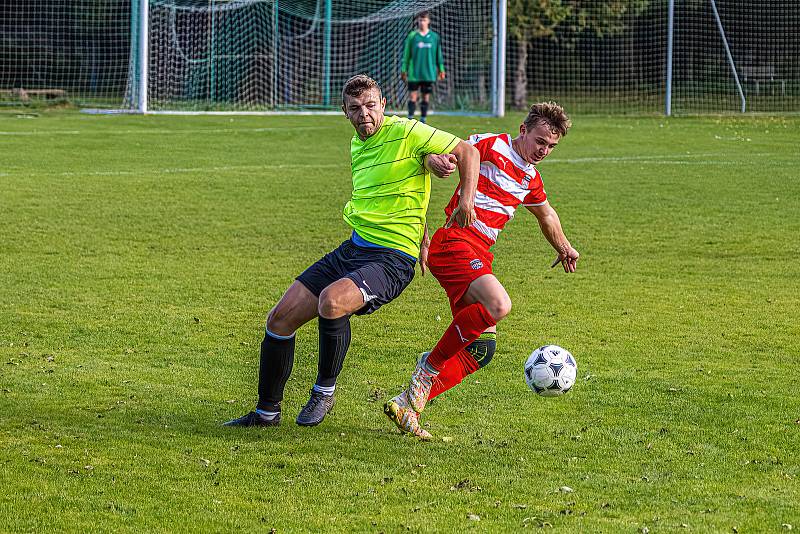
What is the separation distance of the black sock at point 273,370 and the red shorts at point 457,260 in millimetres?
921

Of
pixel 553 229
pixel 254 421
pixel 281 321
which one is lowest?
pixel 254 421

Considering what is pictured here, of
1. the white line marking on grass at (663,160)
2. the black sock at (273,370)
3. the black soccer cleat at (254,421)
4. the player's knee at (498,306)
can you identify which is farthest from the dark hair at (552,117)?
the white line marking on grass at (663,160)

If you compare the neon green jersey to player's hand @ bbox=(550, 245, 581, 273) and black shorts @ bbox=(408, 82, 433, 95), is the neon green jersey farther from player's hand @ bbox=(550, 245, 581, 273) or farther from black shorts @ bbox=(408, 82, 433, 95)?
black shorts @ bbox=(408, 82, 433, 95)

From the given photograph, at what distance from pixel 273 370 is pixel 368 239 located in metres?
0.87

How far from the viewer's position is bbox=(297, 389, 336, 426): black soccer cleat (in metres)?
6.22

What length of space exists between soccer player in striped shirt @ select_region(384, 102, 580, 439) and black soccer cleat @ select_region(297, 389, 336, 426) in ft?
1.35

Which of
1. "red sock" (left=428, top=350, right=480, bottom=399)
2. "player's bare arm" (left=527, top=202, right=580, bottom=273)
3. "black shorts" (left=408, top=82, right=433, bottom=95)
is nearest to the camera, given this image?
"red sock" (left=428, top=350, right=480, bottom=399)

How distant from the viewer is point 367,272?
6.07m

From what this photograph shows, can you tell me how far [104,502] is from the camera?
5.01 m

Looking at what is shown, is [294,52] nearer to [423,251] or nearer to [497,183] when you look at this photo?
[497,183]

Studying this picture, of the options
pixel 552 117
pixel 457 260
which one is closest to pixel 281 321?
pixel 457 260

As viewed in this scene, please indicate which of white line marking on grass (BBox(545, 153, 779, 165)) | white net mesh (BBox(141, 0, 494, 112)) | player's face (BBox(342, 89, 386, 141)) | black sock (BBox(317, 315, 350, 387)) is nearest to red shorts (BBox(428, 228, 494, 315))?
black sock (BBox(317, 315, 350, 387))

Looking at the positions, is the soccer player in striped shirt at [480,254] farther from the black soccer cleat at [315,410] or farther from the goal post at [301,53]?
the goal post at [301,53]

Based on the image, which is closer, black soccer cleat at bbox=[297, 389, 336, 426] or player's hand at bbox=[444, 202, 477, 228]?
player's hand at bbox=[444, 202, 477, 228]
